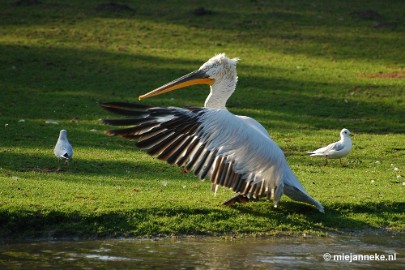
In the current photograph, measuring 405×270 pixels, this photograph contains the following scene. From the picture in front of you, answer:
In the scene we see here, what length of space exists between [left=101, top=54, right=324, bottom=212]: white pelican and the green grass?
1003 mm

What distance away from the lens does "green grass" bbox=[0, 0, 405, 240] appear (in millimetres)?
11203

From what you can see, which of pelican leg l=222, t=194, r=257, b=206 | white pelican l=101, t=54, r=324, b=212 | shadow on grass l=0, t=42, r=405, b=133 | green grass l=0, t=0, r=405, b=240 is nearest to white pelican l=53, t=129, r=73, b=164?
green grass l=0, t=0, r=405, b=240

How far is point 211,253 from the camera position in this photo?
10.0 meters

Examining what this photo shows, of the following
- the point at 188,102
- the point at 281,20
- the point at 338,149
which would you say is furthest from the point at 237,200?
the point at 281,20

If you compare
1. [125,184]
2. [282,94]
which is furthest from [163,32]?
[125,184]

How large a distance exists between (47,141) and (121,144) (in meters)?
1.46

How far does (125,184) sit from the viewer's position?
42.4ft

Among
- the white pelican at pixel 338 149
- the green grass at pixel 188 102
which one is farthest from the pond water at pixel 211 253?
the white pelican at pixel 338 149

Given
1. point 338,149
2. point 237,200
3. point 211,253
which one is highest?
point 338,149

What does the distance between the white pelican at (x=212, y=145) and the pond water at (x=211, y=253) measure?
732mm

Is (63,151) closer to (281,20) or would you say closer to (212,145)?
(212,145)

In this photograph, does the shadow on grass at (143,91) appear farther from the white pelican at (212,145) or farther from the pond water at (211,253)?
the white pelican at (212,145)

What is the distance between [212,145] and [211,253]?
1.29m

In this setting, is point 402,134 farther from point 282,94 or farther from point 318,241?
point 318,241
